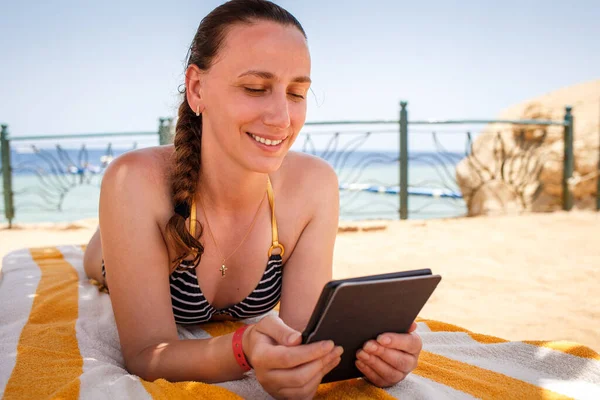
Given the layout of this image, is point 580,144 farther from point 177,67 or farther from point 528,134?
point 177,67

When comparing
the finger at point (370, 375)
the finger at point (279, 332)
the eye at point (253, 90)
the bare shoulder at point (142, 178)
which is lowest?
the finger at point (370, 375)

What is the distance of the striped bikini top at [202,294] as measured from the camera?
195 cm

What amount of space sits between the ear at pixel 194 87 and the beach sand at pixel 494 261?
7.65ft

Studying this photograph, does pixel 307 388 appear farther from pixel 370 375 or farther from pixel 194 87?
pixel 194 87

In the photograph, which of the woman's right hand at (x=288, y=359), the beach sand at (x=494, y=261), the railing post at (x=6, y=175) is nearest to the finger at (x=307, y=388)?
the woman's right hand at (x=288, y=359)

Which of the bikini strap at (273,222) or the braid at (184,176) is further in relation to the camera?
the bikini strap at (273,222)

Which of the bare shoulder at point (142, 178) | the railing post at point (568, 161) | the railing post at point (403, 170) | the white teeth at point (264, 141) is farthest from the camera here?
the railing post at point (568, 161)

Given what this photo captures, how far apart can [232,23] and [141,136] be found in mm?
7418

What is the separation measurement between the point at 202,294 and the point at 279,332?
28.5 inches

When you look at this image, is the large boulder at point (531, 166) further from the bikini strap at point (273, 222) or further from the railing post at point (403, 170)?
the bikini strap at point (273, 222)

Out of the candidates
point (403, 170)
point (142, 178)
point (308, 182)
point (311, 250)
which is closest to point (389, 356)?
point (311, 250)

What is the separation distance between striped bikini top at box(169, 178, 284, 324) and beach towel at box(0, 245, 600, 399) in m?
0.12

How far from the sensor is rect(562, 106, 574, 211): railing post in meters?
8.79

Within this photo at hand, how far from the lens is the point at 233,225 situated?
2.09 metres
